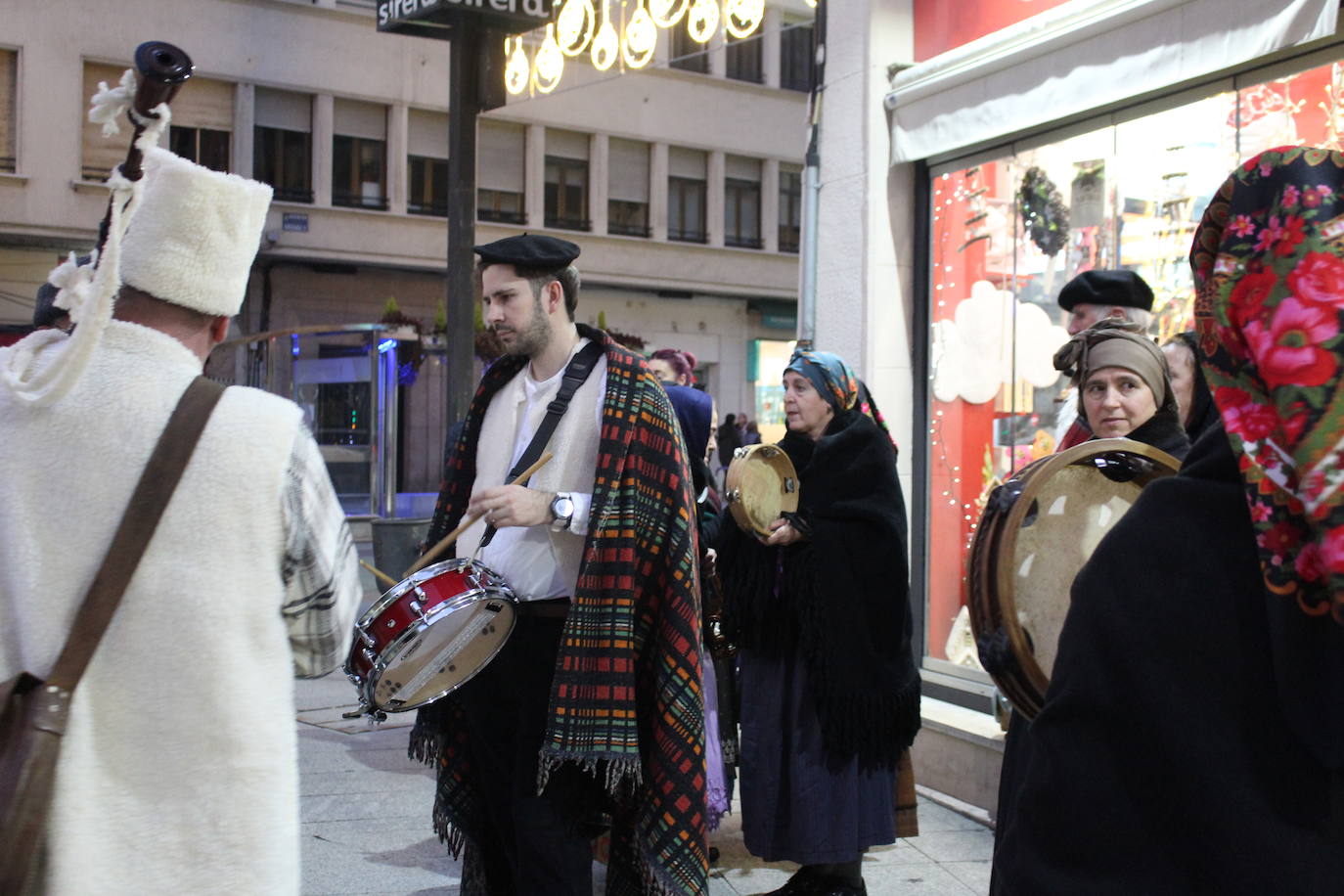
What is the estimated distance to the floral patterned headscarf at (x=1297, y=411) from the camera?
4.69 ft

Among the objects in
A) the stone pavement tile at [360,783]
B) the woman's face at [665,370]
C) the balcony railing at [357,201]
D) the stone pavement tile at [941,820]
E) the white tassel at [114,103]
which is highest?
the balcony railing at [357,201]

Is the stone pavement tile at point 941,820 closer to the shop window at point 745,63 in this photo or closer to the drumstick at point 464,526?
the drumstick at point 464,526

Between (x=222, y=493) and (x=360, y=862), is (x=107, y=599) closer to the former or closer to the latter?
(x=222, y=493)

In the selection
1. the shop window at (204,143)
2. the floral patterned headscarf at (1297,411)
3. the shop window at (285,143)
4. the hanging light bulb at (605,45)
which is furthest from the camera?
the shop window at (285,143)

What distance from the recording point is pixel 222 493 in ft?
6.92

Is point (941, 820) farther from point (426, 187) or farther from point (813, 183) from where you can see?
point (426, 187)

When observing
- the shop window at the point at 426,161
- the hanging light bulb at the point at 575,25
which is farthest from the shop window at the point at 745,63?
the hanging light bulb at the point at 575,25

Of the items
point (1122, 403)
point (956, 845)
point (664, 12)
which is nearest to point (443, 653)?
point (1122, 403)

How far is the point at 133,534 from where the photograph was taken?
2041 mm

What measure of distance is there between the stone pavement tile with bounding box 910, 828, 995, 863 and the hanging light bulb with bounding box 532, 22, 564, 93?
623cm

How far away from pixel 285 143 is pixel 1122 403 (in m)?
22.2

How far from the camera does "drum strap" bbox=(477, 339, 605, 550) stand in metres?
3.93

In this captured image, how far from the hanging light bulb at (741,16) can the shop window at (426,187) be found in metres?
17.3

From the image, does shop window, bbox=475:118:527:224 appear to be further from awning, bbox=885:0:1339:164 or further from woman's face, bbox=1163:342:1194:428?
woman's face, bbox=1163:342:1194:428
